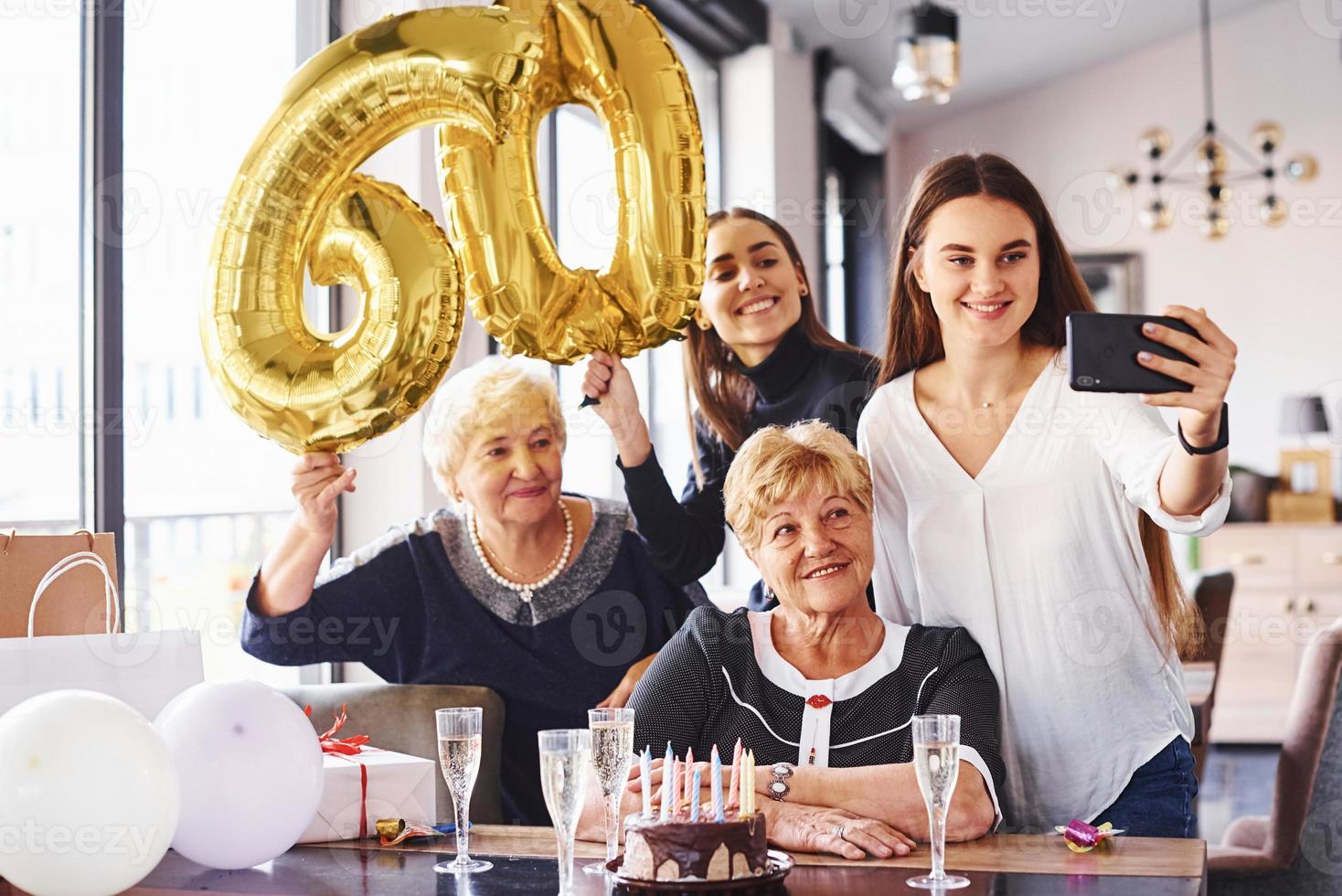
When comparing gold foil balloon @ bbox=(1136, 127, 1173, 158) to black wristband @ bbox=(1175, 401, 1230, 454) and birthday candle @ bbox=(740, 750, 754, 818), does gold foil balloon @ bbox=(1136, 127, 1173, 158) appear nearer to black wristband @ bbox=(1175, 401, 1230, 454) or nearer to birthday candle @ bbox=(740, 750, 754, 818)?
black wristband @ bbox=(1175, 401, 1230, 454)

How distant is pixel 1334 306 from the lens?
6523 mm

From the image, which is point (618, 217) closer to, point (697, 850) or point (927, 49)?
point (697, 850)

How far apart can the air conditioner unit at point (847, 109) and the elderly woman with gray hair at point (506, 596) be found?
3851 millimetres

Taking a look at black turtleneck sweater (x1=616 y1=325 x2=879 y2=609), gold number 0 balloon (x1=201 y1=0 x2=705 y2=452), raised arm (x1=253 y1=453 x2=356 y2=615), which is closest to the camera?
gold number 0 balloon (x1=201 y1=0 x2=705 y2=452)

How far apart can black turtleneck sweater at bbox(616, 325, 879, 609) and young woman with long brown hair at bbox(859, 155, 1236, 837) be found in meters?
0.34

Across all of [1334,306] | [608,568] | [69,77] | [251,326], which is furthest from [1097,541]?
[1334,306]

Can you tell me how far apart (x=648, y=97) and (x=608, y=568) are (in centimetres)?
110

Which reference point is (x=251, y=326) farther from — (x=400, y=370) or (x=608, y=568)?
(x=608, y=568)

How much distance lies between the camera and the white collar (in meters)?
1.71
